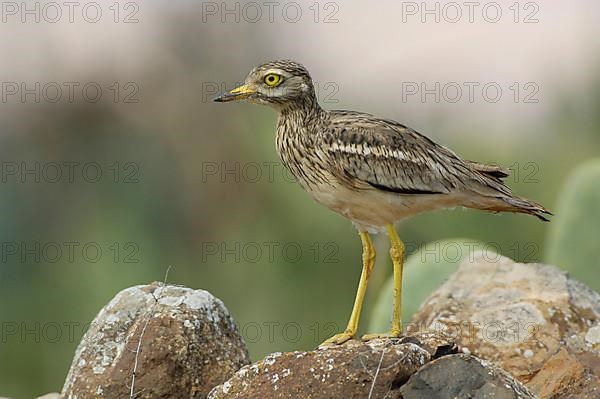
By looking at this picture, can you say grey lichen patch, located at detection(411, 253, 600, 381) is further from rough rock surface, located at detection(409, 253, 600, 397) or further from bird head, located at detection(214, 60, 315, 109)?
bird head, located at detection(214, 60, 315, 109)

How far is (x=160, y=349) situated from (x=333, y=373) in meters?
1.40

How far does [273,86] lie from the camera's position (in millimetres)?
8086

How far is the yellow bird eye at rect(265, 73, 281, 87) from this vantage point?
8055mm

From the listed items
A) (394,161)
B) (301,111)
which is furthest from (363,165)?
(301,111)

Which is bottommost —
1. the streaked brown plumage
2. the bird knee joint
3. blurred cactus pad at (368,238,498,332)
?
blurred cactus pad at (368,238,498,332)

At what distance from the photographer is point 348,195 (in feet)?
25.7

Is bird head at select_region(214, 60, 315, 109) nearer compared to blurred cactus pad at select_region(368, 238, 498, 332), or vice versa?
bird head at select_region(214, 60, 315, 109)

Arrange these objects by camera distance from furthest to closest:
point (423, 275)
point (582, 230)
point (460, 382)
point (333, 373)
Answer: point (582, 230), point (423, 275), point (333, 373), point (460, 382)

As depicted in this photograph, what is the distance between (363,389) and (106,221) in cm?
1030

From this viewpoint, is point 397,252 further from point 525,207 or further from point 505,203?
point 525,207

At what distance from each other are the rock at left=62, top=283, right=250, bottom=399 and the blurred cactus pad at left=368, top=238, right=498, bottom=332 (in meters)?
3.29

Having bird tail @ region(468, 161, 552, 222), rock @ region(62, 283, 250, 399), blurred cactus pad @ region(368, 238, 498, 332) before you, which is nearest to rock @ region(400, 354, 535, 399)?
rock @ region(62, 283, 250, 399)

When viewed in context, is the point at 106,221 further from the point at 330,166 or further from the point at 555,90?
the point at 330,166

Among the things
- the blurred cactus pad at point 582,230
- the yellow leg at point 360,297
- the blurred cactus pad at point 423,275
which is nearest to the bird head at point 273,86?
the yellow leg at point 360,297
